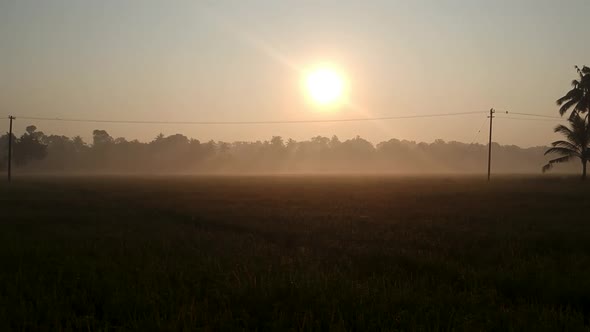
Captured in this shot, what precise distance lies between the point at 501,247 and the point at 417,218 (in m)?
7.32

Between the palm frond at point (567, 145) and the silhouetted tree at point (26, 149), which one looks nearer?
the palm frond at point (567, 145)

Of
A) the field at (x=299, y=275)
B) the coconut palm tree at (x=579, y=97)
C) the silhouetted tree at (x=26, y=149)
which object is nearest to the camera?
the field at (x=299, y=275)

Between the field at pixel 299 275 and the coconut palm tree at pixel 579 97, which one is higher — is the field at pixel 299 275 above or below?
below

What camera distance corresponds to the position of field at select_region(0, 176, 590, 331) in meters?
5.70

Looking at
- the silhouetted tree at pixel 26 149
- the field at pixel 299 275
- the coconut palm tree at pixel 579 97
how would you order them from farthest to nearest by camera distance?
1. the silhouetted tree at pixel 26 149
2. the coconut palm tree at pixel 579 97
3. the field at pixel 299 275

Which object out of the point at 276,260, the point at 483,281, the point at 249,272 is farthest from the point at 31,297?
the point at 483,281

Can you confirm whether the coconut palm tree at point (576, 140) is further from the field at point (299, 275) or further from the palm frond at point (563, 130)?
the field at point (299, 275)

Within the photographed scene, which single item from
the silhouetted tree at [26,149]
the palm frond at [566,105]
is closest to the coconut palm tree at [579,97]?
the palm frond at [566,105]

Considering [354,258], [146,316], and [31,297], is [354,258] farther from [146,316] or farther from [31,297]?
[31,297]

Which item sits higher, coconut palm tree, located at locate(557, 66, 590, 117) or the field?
coconut palm tree, located at locate(557, 66, 590, 117)

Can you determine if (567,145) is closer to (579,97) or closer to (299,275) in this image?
(579,97)

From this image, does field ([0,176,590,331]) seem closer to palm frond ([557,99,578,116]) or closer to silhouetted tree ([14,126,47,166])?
palm frond ([557,99,578,116])

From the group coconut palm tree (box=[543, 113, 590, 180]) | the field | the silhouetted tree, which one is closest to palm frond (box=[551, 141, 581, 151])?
coconut palm tree (box=[543, 113, 590, 180])

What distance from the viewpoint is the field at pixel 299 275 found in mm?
5703
